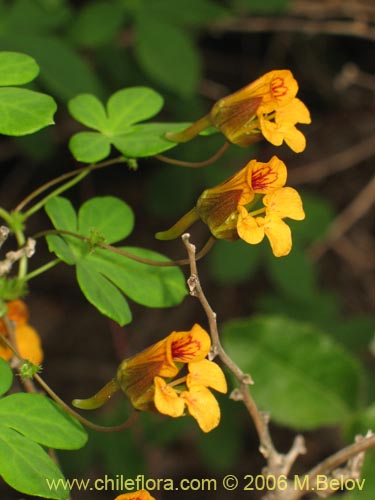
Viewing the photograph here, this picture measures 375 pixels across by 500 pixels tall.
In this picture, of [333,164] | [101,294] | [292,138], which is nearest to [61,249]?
[101,294]

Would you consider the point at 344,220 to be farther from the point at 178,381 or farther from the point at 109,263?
the point at 178,381

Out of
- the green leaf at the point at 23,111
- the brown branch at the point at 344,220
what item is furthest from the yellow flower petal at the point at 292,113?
the brown branch at the point at 344,220

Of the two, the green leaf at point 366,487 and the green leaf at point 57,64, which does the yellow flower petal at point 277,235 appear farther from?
the green leaf at point 57,64

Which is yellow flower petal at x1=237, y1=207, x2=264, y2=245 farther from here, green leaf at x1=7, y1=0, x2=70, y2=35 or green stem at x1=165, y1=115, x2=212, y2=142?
green leaf at x1=7, y1=0, x2=70, y2=35

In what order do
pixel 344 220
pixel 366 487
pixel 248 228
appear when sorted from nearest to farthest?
pixel 248 228 < pixel 366 487 < pixel 344 220

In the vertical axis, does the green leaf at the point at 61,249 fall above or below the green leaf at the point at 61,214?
below

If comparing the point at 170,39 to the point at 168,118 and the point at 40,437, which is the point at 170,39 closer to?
the point at 168,118

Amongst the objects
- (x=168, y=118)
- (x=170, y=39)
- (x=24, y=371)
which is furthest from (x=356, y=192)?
(x=24, y=371)
